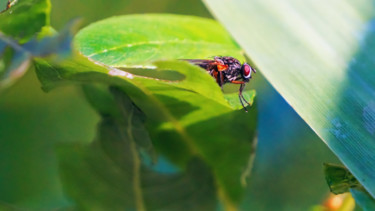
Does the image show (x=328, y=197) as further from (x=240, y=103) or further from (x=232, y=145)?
(x=240, y=103)

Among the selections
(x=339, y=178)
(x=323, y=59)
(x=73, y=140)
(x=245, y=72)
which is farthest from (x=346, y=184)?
(x=73, y=140)

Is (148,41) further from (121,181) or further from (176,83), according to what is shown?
(121,181)

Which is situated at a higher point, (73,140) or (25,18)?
(25,18)

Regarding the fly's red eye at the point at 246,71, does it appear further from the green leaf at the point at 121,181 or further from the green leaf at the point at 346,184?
the green leaf at the point at 346,184

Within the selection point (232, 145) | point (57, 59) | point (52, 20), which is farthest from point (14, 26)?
point (52, 20)

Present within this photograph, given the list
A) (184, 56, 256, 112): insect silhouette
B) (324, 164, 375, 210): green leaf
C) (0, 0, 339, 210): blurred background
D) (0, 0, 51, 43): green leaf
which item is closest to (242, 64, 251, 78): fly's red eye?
(184, 56, 256, 112): insect silhouette

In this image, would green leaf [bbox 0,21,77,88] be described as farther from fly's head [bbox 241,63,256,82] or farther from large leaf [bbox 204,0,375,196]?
fly's head [bbox 241,63,256,82]

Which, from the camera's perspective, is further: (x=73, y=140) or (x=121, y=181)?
(x=73, y=140)
